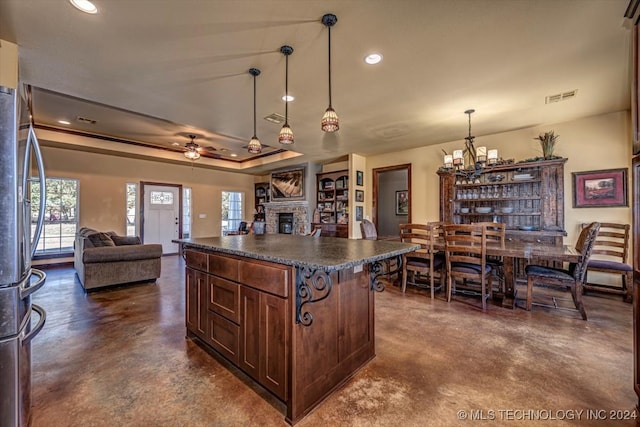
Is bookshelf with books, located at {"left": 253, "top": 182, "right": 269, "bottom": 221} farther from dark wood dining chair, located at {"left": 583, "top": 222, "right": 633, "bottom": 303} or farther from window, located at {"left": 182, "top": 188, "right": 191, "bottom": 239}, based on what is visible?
dark wood dining chair, located at {"left": 583, "top": 222, "right": 633, "bottom": 303}

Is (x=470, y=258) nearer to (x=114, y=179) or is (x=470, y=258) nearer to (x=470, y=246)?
(x=470, y=246)

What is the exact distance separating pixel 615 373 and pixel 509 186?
3394 millimetres

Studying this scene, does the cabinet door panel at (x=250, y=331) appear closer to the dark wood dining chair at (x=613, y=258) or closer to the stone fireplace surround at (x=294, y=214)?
the dark wood dining chair at (x=613, y=258)

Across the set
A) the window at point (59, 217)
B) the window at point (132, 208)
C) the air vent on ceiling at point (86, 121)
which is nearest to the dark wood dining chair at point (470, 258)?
the air vent on ceiling at point (86, 121)

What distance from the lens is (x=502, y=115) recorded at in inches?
156

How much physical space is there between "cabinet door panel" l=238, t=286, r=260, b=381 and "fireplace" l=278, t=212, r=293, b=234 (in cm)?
611

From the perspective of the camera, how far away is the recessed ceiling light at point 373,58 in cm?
246


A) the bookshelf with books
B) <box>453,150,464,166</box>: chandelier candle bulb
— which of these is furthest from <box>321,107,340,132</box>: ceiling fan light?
the bookshelf with books

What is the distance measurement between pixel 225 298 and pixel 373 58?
7.96 ft

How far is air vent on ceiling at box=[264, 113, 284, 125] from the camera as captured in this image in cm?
399

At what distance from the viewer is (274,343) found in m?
1.60

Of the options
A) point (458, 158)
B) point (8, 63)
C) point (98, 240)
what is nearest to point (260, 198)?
point (98, 240)

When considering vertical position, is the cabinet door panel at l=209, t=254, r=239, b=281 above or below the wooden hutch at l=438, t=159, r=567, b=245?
below

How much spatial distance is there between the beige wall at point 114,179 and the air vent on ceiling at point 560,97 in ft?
26.2
